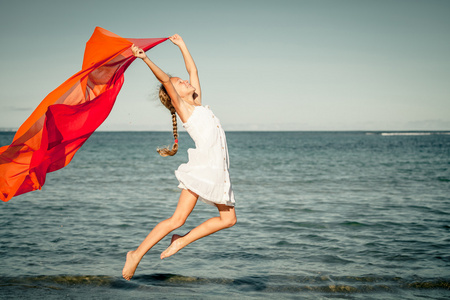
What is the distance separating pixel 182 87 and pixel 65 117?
1438 millimetres

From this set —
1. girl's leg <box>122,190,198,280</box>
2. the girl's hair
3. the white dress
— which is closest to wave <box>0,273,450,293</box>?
girl's leg <box>122,190,198,280</box>

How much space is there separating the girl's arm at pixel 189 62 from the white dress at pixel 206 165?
634 mm

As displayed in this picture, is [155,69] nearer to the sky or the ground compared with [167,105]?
nearer to the sky

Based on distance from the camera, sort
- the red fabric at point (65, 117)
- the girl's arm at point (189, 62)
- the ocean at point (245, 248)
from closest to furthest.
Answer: the red fabric at point (65, 117) → the girl's arm at point (189, 62) → the ocean at point (245, 248)

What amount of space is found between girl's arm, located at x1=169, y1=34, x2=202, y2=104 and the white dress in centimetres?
63

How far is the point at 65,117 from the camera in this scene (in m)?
5.32

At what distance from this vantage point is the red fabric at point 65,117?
5250mm

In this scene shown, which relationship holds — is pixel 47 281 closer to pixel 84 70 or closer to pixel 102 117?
pixel 102 117

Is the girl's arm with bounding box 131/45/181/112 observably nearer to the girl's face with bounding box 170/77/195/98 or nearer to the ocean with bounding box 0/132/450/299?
the girl's face with bounding box 170/77/195/98

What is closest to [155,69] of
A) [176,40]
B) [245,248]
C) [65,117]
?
[176,40]

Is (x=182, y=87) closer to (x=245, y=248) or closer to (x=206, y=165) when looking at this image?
(x=206, y=165)

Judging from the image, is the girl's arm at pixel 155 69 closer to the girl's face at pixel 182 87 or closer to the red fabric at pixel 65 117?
the girl's face at pixel 182 87

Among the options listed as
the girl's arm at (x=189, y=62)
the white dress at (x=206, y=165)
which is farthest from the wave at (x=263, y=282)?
the girl's arm at (x=189, y=62)

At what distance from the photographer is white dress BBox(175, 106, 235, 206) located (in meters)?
4.95
